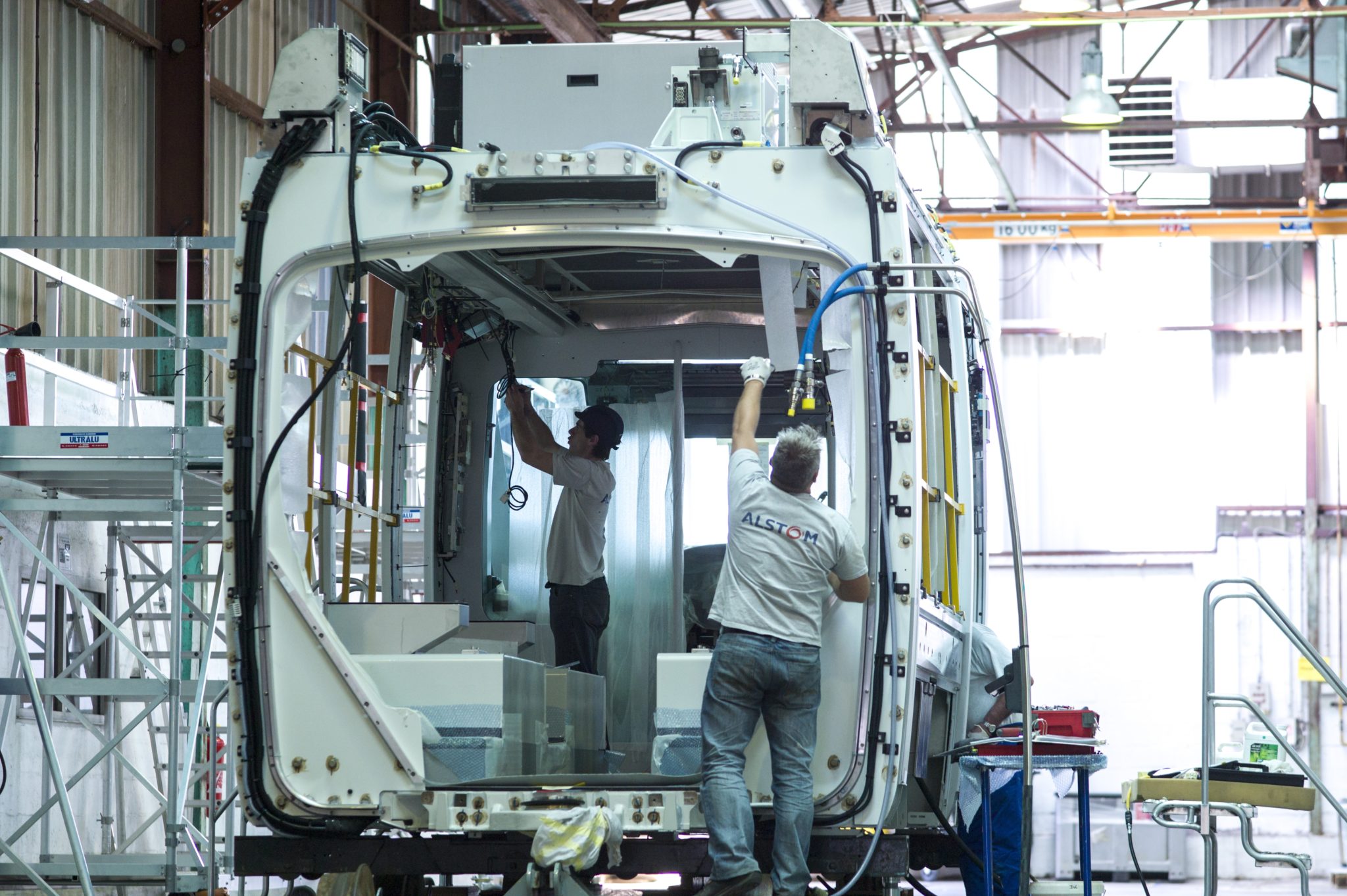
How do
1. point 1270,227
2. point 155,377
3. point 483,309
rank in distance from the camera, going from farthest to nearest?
point 1270,227
point 155,377
point 483,309

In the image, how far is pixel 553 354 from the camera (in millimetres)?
8477

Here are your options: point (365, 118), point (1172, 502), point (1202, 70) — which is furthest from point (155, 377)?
point (1202, 70)

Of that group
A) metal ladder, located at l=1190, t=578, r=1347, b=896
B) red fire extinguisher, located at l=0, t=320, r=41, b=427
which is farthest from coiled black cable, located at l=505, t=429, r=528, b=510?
red fire extinguisher, located at l=0, t=320, r=41, b=427

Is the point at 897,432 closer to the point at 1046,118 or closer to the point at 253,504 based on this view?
the point at 253,504

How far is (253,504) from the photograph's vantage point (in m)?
5.72

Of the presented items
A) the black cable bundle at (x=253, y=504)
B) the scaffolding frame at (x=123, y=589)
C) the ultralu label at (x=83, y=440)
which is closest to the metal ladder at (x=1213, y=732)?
the black cable bundle at (x=253, y=504)

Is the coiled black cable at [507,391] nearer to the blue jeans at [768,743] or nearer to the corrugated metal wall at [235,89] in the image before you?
the blue jeans at [768,743]

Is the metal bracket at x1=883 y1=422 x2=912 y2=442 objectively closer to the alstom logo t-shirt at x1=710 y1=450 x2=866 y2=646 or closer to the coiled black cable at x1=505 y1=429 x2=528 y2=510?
the alstom logo t-shirt at x1=710 y1=450 x2=866 y2=646

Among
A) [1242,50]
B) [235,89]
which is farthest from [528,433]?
[1242,50]

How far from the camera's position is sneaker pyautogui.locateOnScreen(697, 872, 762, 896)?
5324mm

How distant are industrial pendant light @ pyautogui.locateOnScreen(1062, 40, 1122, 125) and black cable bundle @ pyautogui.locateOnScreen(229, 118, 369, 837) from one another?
14.6 meters

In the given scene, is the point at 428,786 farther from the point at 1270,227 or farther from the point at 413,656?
the point at 1270,227

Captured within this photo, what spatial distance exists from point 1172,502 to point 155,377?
1410 centimetres

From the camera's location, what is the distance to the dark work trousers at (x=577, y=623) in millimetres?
8070
